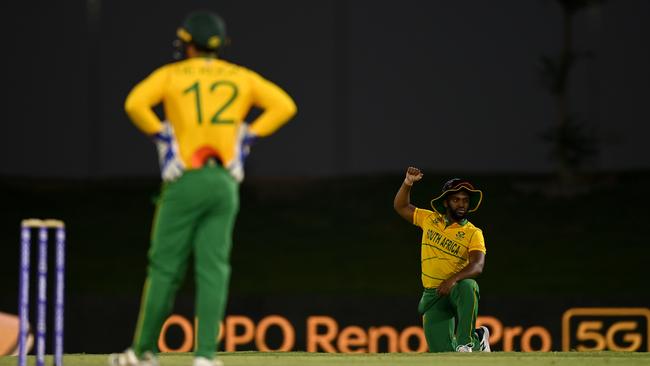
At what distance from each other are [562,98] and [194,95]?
14.5 meters

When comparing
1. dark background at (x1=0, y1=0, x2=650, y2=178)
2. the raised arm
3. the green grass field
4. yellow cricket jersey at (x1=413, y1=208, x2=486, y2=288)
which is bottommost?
the green grass field

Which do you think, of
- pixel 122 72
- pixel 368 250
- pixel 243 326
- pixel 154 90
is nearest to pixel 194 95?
pixel 154 90

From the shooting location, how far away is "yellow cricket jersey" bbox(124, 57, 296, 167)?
553cm

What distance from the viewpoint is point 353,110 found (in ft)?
65.5

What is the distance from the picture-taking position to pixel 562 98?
19531 millimetres

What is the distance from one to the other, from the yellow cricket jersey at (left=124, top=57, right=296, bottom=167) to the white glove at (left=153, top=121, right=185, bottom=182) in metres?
0.02

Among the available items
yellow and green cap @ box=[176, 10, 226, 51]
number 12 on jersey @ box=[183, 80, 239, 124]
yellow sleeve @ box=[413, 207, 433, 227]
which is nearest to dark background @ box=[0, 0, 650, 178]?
yellow sleeve @ box=[413, 207, 433, 227]

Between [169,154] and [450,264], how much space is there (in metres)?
3.71

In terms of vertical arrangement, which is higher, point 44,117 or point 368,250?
point 44,117

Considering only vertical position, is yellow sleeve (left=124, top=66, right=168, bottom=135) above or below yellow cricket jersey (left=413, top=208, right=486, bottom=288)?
above

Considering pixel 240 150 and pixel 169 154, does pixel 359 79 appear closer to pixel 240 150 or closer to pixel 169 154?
pixel 240 150

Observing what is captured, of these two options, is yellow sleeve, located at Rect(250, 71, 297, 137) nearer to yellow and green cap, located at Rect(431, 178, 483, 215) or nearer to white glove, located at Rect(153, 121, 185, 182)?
white glove, located at Rect(153, 121, 185, 182)

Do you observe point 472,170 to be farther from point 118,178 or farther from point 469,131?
point 118,178

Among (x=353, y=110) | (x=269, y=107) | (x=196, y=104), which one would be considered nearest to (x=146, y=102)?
(x=196, y=104)
